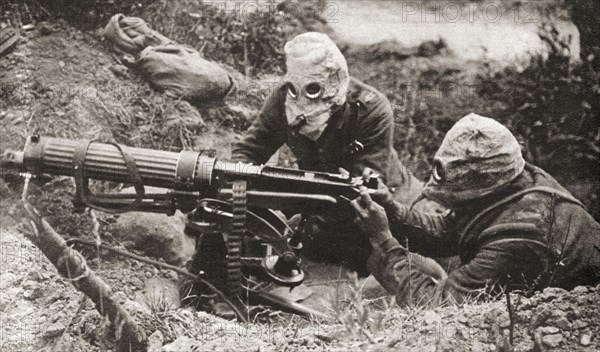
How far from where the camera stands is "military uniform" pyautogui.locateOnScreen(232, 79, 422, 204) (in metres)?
5.53

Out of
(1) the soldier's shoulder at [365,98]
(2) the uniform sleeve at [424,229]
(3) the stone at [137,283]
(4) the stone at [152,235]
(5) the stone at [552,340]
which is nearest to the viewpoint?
(5) the stone at [552,340]

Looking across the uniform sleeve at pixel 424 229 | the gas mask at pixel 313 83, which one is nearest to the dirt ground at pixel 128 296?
the uniform sleeve at pixel 424 229

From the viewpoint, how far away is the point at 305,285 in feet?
19.4

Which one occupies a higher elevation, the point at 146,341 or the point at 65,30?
the point at 65,30

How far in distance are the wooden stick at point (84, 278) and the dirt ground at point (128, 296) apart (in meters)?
0.12

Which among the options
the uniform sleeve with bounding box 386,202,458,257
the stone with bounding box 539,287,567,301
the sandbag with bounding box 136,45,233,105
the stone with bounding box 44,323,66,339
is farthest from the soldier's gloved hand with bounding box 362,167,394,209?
the sandbag with bounding box 136,45,233,105

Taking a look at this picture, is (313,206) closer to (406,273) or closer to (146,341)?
(406,273)

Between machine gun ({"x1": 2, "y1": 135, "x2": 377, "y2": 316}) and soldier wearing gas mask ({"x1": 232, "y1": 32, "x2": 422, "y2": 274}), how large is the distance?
0.63 m

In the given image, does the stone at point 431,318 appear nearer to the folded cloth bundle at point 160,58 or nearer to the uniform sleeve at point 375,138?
the uniform sleeve at point 375,138

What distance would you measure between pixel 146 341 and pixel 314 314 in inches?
56.3

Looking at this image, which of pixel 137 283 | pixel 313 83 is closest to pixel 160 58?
pixel 313 83

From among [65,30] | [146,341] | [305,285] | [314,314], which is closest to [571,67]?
[305,285]

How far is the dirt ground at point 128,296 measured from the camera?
387 cm

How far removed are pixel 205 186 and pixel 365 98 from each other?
1693 millimetres
